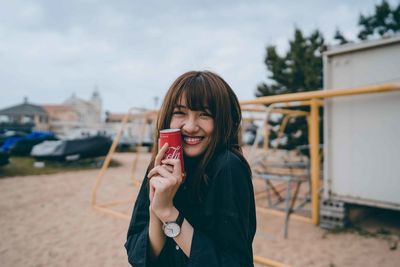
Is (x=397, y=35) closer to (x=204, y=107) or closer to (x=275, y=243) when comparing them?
(x=275, y=243)

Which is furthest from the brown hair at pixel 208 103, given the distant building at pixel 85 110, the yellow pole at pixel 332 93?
the distant building at pixel 85 110

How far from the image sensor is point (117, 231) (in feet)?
13.0

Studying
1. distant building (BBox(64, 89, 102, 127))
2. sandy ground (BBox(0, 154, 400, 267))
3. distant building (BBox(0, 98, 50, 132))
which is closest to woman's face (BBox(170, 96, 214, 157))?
sandy ground (BBox(0, 154, 400, 267))

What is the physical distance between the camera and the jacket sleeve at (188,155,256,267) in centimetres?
80

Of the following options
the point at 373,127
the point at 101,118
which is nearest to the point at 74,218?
the point at 373,127

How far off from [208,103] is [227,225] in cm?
41

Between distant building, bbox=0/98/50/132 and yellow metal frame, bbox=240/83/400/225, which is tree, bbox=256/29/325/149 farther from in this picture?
distant building, bbox=0/98/50/132

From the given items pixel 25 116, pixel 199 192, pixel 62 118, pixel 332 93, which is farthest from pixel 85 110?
pixel 199 192

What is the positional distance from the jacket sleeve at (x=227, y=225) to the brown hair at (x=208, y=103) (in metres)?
0.07

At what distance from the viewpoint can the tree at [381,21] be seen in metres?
11.8

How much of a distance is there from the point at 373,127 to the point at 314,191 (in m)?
1.23

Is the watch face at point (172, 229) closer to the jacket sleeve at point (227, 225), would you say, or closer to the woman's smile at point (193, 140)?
the jacket sleeve at point (227, 225)

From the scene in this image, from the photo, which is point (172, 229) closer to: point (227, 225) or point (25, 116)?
point (227, 225)

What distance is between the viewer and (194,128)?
915 millimetres
